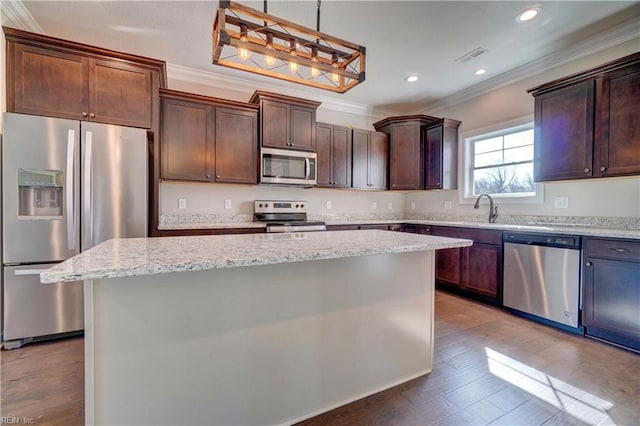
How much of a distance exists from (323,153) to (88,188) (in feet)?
8.90

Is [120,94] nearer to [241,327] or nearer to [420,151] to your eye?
[241,327]

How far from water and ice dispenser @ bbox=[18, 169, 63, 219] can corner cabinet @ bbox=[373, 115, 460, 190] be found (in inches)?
158

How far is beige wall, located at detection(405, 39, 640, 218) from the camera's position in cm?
268

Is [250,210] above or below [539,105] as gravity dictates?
below

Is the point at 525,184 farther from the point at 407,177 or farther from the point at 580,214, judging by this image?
the point at 407,177

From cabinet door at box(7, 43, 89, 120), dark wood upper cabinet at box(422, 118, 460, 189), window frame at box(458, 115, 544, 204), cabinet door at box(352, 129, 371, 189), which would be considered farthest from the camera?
cabinet door at box(352, 129, 371, 189)

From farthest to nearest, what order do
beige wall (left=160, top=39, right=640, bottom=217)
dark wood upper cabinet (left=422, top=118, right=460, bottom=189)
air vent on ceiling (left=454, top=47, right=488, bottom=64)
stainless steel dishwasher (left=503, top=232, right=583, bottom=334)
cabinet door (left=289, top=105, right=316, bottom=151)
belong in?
1. dark wood upper cabinet (left=422, top=118, right=460, bottom=189)
2. cabinet door (left=289, top=105, right=316, bottom=151)
3. air vent on ceiling (left=454, top=47, right=488, bottom=64)
4. beige wall (left=160, top=39, right=640, bottom=217)
5. stainless steel dishwasher (left=503, top=232, right=583, bottom=334)

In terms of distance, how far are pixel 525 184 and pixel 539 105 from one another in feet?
3.09

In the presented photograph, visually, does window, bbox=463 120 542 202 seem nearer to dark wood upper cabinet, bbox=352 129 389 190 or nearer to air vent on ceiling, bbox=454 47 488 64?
air vent on ceiling, bbox=454 47 488 64

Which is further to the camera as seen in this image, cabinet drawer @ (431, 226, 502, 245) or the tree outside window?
the tree outside window

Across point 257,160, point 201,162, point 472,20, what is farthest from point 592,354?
point 201,162

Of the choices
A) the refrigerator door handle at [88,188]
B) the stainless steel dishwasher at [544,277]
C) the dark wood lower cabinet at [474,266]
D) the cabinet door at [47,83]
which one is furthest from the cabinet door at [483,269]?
the cabinet door at [47,83]

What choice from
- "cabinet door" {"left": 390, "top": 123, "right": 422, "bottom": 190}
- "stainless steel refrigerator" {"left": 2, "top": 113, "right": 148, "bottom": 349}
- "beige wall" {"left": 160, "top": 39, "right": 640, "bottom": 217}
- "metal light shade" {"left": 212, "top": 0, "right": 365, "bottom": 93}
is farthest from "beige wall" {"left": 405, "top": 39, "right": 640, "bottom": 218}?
"stainless steel refrigerator" {"left": 2, "top": 113, "right": 148, "bottom": 349}

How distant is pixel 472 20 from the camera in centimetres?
255
